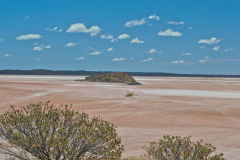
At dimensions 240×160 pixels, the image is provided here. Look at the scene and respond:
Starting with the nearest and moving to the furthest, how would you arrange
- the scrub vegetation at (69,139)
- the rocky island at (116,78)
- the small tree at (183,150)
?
the small tree at (183,150) → the scrub vegetation at (69,139) → the rocky island at (116,78)

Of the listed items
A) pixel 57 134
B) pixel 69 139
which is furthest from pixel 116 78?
pixel 57 134

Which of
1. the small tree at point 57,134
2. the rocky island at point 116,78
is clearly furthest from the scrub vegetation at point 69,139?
the rocky island at point 116,78

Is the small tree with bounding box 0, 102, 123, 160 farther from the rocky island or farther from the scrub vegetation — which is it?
the rocky island

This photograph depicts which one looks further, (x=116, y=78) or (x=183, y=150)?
(x=116, y=78)

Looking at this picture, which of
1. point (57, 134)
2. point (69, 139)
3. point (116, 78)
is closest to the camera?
point (57, 134)

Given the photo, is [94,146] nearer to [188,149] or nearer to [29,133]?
[29,133]

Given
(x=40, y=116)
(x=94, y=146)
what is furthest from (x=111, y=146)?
(x=40, y=116)

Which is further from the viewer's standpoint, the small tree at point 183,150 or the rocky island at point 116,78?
the rocky island at point 116,78

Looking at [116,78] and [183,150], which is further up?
[116,78]

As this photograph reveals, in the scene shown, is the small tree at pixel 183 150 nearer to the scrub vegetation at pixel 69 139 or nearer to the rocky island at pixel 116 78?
the scrub vegetation at pixel 69 139

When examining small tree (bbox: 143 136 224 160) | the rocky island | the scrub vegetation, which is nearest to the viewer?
small tree (bbox: 143 136 224 160)

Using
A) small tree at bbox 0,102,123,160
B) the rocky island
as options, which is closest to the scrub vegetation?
small tree at bbox 0,102,123,160

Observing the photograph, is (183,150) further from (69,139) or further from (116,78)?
(116,78)

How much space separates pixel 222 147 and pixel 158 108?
12640 millimetres
